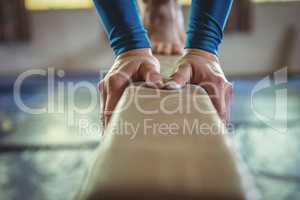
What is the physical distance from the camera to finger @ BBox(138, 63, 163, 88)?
0.45 m

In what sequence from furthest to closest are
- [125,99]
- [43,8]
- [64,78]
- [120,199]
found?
[43,8], [64,78], [125,99], [120,199]

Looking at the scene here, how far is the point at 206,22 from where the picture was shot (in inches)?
21.0

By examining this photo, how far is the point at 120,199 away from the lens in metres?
0.24

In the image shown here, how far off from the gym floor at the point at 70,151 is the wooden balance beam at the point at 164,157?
0.93m

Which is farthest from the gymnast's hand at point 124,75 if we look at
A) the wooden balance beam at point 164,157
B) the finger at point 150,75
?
the wooden balance beam at point 164,157

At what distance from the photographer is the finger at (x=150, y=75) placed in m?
0.45

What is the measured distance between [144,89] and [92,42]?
3.39 metres

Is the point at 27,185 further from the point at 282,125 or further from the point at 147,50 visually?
the point at 282,125

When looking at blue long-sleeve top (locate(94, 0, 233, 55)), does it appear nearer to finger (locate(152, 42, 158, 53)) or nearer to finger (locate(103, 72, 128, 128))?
finger (locate(103, 72, 128, 128))

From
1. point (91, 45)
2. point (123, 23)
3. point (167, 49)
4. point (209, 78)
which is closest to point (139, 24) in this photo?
point (123, 23)

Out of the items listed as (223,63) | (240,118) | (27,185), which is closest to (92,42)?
(223,63)

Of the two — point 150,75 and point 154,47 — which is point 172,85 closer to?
point 150,75

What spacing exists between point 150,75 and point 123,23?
102mm

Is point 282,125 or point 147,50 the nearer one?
point 147,50
